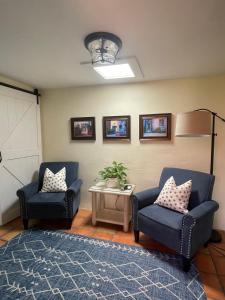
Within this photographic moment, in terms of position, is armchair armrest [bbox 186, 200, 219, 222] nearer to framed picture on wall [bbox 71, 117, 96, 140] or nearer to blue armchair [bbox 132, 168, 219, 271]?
blue armchair [bbox 132, 168, 219, 271]

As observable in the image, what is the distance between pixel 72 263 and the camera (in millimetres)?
1967

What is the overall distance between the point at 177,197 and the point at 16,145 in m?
2.48

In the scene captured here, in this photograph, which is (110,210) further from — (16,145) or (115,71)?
(115,71)

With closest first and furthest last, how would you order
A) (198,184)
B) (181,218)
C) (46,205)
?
(181,218) → (198,184) → (46,205)

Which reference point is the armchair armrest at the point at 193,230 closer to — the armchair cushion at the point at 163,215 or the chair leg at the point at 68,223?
the armchair cushion at the point at 163,215

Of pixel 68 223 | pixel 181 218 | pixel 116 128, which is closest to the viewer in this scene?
pixel 181 218

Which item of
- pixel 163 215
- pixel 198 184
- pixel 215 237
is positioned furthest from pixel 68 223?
pixel 215 237

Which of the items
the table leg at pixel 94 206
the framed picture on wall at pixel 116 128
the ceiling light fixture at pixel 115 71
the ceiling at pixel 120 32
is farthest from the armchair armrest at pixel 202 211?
the ceiling light fixture at pixel 115 71

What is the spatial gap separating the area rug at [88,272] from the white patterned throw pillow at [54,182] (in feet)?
2.35

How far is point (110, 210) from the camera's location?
10.0 feet

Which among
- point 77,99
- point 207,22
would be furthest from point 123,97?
point 207,22

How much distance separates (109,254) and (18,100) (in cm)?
259

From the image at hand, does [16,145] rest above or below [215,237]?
above

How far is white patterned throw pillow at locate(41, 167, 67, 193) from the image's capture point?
2.85m
